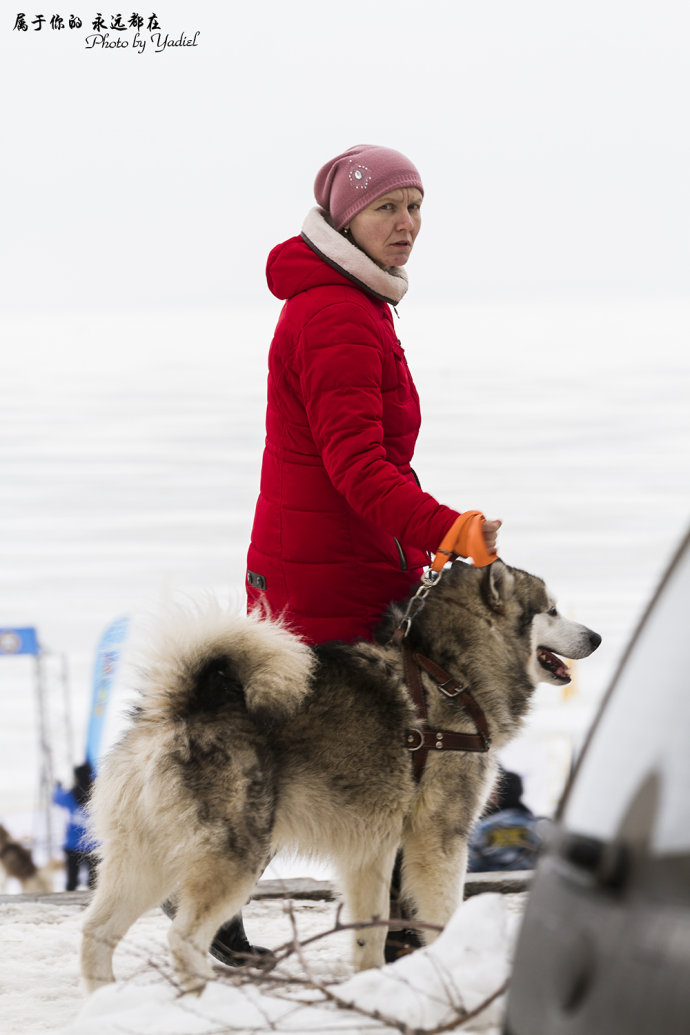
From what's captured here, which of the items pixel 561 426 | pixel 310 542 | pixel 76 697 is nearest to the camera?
pixel 310 542

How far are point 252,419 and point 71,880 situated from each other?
49.7 ft

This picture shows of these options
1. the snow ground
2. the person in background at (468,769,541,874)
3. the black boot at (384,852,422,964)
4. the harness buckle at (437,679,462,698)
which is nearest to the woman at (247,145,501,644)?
the harness buckle at (437,679,462,698)

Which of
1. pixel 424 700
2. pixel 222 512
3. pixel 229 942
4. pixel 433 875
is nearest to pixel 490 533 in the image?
pixel 424 700

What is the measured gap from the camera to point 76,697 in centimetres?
796

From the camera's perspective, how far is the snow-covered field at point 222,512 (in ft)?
10.5

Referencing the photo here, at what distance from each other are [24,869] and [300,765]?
3191 mm

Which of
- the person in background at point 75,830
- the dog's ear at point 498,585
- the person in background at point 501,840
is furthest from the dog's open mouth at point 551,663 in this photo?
the person in background at point 75,830

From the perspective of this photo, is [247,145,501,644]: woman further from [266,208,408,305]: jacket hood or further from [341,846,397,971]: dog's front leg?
[341,846,397,971]: dog's front leg

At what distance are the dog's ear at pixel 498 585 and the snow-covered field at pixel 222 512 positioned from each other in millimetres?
463

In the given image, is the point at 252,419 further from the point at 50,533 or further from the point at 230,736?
the point at 230,736

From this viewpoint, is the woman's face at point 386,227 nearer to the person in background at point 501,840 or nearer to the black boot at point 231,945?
the black boot at point 231,945

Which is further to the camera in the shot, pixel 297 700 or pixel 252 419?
pixel 252 419

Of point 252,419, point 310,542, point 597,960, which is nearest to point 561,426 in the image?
point 252,419

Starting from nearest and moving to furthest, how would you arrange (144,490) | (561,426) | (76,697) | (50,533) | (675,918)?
(675,918) → (76,697) → (50,533) → (144,490) → (561,426)
